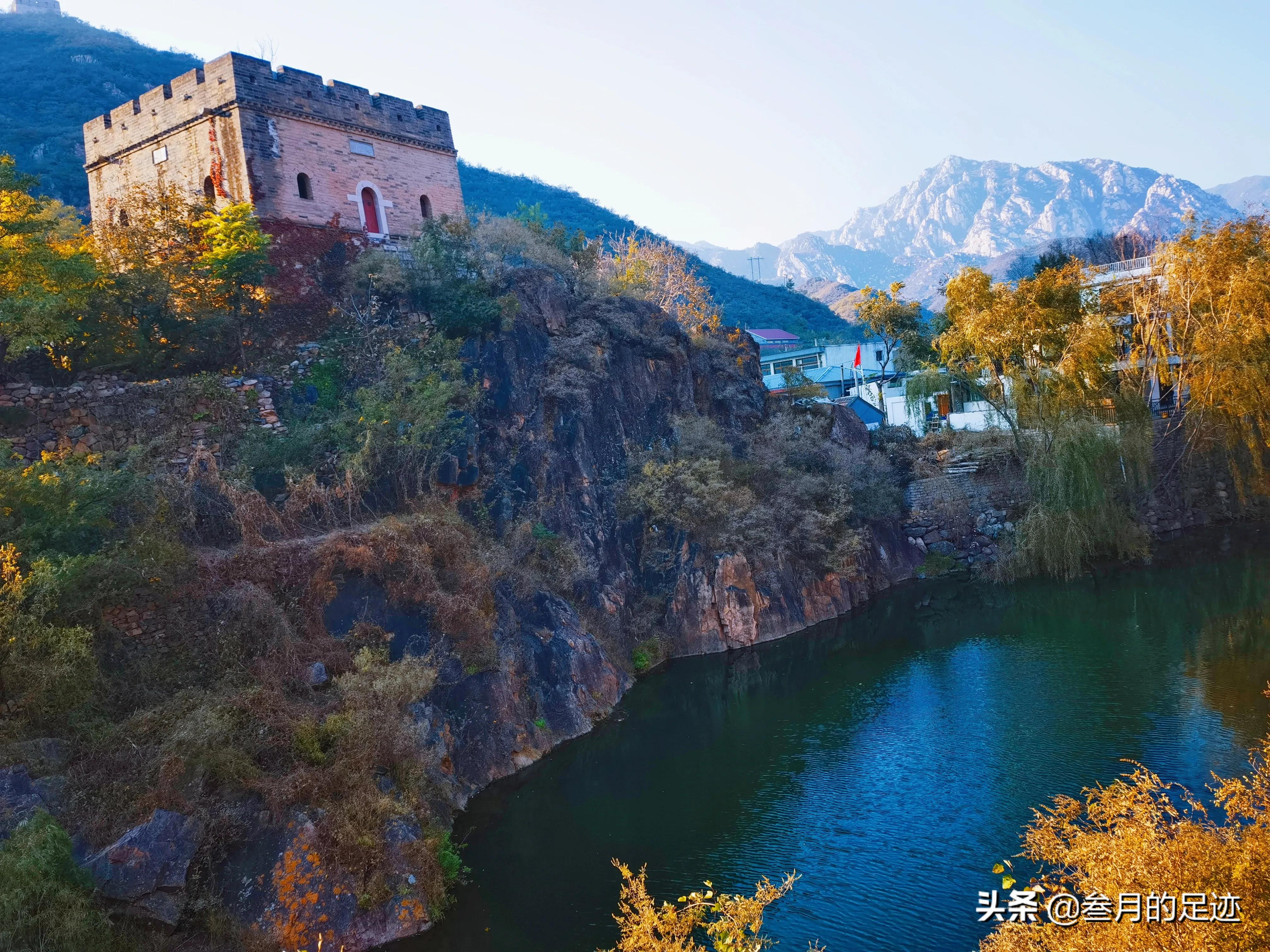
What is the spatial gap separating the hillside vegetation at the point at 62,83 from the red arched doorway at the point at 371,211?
964 inches

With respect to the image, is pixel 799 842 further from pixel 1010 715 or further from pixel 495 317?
pixel 495 317

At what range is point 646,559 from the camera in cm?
2397

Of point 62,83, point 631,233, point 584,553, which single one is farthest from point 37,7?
point 584,553

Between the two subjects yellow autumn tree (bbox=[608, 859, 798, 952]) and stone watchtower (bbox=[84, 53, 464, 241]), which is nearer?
yellow autumn tree (bbox=[608, 859, 798, 952])

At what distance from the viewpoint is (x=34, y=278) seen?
17.4m

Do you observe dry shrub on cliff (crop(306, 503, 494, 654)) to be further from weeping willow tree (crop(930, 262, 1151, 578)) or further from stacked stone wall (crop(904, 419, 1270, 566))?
stacked stone wall (crop(904, 419, 1270, 566))

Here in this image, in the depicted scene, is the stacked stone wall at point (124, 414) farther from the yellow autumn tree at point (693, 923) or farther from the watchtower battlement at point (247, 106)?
the yellow autumn tree at point (693, 923)

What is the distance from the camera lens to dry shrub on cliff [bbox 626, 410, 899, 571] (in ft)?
79.3

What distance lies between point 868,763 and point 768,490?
39.9 feet

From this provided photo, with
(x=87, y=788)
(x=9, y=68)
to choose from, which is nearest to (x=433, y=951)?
(x=87, y=788)

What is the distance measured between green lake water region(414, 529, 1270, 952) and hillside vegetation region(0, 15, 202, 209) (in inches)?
1606

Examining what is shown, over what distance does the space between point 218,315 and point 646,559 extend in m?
12.4

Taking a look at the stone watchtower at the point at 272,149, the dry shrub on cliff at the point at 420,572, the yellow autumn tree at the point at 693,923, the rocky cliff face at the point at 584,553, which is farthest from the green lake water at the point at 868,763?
the stone watchtower at the point at 272,149

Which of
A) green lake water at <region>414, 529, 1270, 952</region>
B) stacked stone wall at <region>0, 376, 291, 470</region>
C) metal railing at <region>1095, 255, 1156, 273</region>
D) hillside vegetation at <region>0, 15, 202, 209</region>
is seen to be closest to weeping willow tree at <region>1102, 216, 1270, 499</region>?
metal railing at <region>1095, 255, 1156, 273</region>
